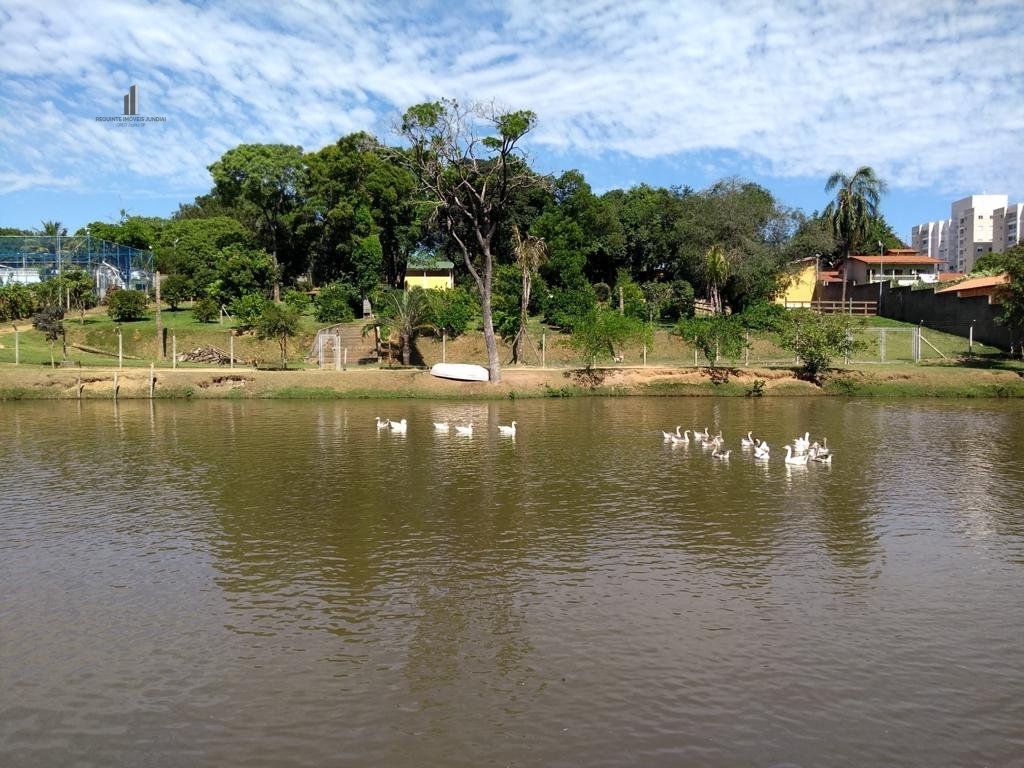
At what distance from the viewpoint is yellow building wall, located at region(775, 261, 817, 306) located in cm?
7025

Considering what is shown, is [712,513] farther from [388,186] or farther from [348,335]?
[388,186]

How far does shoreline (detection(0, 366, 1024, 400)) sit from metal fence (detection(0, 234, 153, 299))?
23459 millimetres

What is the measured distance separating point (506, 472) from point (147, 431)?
14.9 m

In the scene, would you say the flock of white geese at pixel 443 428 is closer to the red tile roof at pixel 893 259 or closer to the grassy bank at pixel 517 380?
the grassy bank at pixel 517 380

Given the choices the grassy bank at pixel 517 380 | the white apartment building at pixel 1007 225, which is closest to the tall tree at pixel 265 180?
the grassy bank at pixel 517 380

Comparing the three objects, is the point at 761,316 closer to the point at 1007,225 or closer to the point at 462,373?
the point at 462,373

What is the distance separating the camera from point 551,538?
15398 millimetres

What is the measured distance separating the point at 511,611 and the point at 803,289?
2678 inches

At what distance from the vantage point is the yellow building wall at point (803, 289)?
7025cm

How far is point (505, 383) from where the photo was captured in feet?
135

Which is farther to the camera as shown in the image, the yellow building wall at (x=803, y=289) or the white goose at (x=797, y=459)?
the yellow building wall at (x=803, y=289)

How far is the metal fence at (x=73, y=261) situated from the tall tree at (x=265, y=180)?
9.59 meters

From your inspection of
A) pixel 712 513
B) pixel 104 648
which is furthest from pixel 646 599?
pixel 104 648

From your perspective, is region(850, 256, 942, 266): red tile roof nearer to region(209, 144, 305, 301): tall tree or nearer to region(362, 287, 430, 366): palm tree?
region(362, 287, 430, 366): palm tree
